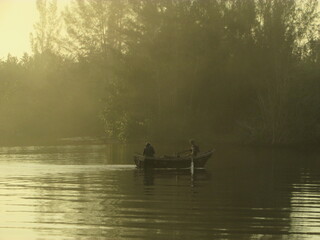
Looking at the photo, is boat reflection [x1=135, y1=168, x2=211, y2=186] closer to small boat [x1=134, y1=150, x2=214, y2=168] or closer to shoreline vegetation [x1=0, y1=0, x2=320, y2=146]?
small boat [x1=134, y1=150, x2=214, y2=168]

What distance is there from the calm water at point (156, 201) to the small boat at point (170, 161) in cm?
59

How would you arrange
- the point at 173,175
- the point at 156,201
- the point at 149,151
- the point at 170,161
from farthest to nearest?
the point at 149,151
the point at 170,161
the point at 173,175
the point at 156,201

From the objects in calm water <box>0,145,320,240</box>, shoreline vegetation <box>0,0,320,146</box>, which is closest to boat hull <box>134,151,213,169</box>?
calm water <box>0,145,320,240</box>

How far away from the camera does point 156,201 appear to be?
2584cm

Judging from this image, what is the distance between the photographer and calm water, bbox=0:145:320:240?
64.3ft

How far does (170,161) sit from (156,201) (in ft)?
41.9

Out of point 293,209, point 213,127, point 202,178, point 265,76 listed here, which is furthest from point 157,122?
point 293,209

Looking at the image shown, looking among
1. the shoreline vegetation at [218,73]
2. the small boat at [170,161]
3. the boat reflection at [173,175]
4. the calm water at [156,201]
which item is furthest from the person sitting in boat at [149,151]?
the shoreline vegetation at [218,73]

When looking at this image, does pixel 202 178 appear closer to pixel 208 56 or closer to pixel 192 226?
pixel 192 226

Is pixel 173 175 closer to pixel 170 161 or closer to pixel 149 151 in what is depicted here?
pixel 170 161

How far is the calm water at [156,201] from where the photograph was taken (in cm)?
1959

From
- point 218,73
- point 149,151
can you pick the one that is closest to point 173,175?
point 149,151

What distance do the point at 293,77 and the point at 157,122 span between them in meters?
14.4

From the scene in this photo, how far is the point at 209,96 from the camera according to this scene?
227 feet
